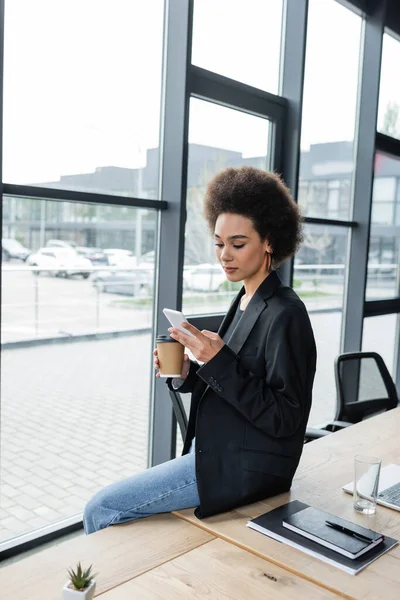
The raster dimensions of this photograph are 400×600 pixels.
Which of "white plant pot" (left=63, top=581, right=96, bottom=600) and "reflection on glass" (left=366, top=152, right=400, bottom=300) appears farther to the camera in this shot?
"reflection on glass" (left=366, top=152, right=400, bottom=300)

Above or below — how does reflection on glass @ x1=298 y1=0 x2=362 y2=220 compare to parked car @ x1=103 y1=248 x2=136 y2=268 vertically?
above

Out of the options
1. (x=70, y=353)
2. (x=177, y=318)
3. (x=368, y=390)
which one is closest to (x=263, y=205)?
(x=177, y=318)

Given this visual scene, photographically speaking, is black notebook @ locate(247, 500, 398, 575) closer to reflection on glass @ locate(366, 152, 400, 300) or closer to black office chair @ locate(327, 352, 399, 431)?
black office chair @ locate(327, 352, 399, 431)

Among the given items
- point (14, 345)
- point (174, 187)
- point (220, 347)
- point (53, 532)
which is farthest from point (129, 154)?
point (53, 532)

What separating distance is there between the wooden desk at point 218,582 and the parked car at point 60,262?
1487mm

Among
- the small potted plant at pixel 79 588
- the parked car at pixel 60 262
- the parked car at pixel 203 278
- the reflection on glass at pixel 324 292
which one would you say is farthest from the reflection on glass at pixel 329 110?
the small potted plant at pixel 79 588

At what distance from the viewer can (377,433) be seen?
223 cm

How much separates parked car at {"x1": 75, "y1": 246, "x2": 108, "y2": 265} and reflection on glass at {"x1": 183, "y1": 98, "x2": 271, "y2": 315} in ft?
1.41

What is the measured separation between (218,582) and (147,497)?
44cm

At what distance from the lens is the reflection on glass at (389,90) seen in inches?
172

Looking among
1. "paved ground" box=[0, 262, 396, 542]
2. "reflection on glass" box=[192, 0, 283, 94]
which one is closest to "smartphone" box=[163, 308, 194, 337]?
"paved ground" box=[0, 262, 396, 542]

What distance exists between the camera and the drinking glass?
1.48 metres

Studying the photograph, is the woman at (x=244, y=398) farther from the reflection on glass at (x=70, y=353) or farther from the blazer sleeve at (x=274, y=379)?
the reflection on glass at (x=70, y=353)

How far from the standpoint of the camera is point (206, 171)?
2.93 m
